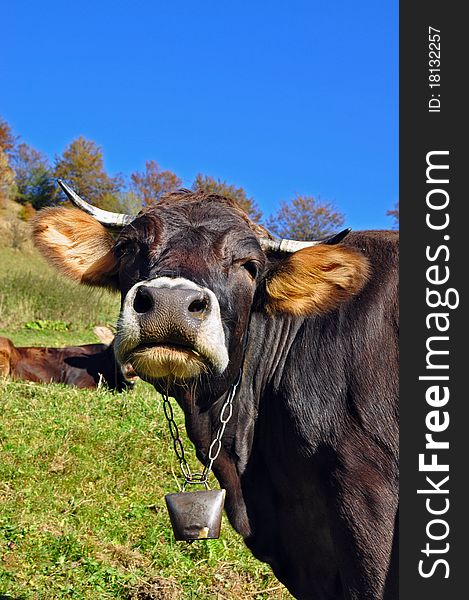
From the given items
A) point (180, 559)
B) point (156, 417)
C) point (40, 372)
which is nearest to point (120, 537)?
point (180, 559)

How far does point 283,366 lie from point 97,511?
344 centimetres

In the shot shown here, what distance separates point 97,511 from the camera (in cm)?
635

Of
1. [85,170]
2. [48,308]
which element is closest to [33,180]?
[85,170]

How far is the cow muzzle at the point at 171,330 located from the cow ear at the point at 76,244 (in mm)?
1064

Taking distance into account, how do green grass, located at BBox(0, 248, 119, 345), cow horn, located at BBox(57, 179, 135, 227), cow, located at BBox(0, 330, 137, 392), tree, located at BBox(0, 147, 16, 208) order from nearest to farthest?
cow horn, located at BBox(57, 179, 135, 227)
cow, located at BBox(0, 330, 137, 392)
green grass, located at BBox(0, 248, 119, 345)
tree, located at BBox(0, 147, 16, 208)

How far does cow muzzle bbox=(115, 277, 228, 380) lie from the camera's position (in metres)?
3.01

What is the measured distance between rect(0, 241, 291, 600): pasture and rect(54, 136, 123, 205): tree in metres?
48.5

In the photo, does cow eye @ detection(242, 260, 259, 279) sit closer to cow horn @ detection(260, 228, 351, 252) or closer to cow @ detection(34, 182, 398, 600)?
cow @ detection(34, 182, 398, 600)

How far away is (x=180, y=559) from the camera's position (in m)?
5.82

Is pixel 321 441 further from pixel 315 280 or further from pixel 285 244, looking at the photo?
pixel 285 244

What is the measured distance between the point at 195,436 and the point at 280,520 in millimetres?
648

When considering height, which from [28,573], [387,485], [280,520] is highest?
[387,485]

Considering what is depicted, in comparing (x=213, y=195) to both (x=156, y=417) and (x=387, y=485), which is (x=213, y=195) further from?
(x=156, y=417)

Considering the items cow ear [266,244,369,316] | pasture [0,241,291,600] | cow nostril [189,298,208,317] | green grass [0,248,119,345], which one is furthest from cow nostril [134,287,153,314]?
green grass [0,248,119,345]
